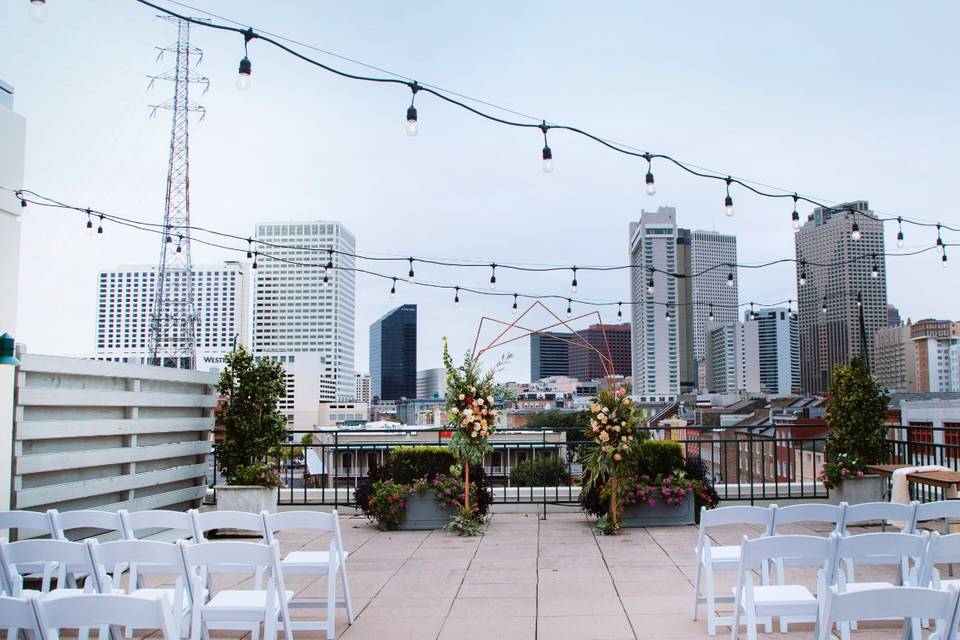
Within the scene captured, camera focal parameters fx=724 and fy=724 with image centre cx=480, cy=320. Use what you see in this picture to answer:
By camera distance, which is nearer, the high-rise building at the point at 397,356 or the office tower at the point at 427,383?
the office tower at the point at 427,383

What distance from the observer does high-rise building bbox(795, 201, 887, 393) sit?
12078 millimetres

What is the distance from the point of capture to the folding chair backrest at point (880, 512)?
14.4ft

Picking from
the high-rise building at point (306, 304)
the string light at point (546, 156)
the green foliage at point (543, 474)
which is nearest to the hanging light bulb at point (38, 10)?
the string light at point (546, 156)

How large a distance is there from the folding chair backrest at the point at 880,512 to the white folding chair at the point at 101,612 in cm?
382

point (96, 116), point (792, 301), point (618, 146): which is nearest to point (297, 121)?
point (96, 116)

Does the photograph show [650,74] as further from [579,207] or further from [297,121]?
[579,207]

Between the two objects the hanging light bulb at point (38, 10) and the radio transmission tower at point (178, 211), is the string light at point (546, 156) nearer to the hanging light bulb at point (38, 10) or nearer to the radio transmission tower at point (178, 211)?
the hanging light bulb at point (38, 10)

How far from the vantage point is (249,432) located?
788 cm

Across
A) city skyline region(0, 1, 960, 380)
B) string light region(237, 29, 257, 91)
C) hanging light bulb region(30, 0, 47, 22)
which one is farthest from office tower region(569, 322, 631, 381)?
hanging light bulb region(30, 0, 47, 22)

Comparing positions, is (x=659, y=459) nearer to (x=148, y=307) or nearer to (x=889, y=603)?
(x=889, y=603)

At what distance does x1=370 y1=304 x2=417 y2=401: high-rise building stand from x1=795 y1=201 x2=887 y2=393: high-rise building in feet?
376

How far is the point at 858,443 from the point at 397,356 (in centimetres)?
17812

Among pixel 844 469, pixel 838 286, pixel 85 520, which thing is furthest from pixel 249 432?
pixel 838 286

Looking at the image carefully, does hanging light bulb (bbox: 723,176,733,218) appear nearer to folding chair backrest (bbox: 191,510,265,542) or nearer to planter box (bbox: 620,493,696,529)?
planter box (bbox: 620,493,696,529)
